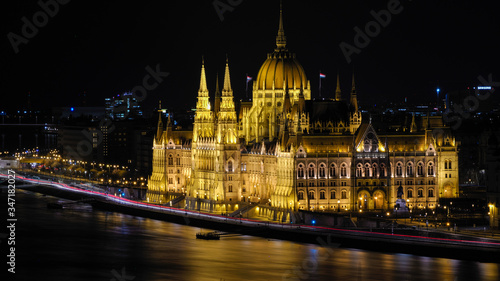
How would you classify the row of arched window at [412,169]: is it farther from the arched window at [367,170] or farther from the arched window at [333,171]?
the arched window at [333,171]

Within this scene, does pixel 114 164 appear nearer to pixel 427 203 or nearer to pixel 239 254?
pixel 427 203

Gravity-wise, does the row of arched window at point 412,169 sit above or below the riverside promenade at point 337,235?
above

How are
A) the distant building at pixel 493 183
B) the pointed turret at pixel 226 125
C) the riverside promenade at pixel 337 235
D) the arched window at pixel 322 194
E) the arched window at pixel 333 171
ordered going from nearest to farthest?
the riverside promenade at pixel 337 235 < the distant building at pixel 493 183 < the arched window at pixel 322 194 < the arched window at pixel 333 171 < the pointed turret at pixel 226 125

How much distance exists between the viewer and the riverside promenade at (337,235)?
9862 cm

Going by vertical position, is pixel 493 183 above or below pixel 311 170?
below

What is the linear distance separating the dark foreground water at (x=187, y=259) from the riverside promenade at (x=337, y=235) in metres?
1.17

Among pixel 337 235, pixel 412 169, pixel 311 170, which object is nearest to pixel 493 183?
pixel 337 235

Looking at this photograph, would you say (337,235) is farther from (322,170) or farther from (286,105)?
(286,105)

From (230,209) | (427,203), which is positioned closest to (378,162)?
(427,203)

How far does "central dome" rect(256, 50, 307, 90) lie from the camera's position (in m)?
132

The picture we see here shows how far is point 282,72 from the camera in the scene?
132 meters

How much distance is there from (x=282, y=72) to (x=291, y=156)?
17.0 meters

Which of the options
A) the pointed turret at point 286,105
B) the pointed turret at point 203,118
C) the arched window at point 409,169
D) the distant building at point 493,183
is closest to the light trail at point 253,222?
the distant building at point 493,183

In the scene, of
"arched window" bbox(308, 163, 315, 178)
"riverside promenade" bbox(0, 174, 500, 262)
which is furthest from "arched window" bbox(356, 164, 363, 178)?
"riverside promenade" bbox(0, 174, 500, 262)
